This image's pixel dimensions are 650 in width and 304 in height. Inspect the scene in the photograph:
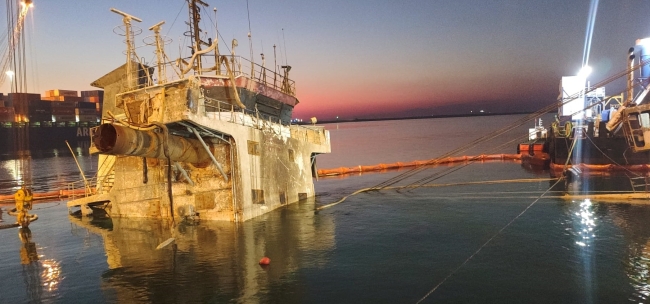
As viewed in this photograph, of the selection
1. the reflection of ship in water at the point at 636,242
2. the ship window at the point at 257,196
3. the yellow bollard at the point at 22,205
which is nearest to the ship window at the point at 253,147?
the ship window at the point at 257,196

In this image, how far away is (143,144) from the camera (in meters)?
14.5

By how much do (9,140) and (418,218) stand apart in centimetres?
12115

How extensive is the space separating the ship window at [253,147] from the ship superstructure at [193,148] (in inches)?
2.0

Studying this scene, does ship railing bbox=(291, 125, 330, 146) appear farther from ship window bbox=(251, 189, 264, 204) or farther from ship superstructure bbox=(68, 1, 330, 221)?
ship window bbox=(251, 189, 264, 204)

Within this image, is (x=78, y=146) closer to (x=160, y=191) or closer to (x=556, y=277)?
(x=160, y=191)

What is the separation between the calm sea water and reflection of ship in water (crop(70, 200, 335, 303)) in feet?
0.16

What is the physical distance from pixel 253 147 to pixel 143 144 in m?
5.59

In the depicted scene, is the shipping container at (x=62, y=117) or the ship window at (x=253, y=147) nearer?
the ship window at (x=253, y=147)

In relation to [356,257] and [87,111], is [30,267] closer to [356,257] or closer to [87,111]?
[356,257]

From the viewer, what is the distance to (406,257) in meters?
13.3

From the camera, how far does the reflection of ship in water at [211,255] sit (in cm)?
1101

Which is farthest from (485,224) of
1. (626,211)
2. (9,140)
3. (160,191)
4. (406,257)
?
(9,140)

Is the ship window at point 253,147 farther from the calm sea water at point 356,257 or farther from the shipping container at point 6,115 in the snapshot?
the shipping container at point 6,115

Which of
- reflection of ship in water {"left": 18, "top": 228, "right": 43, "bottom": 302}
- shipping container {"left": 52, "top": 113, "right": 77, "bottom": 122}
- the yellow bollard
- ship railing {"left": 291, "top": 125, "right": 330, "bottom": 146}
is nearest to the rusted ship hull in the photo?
the yellow bollard
